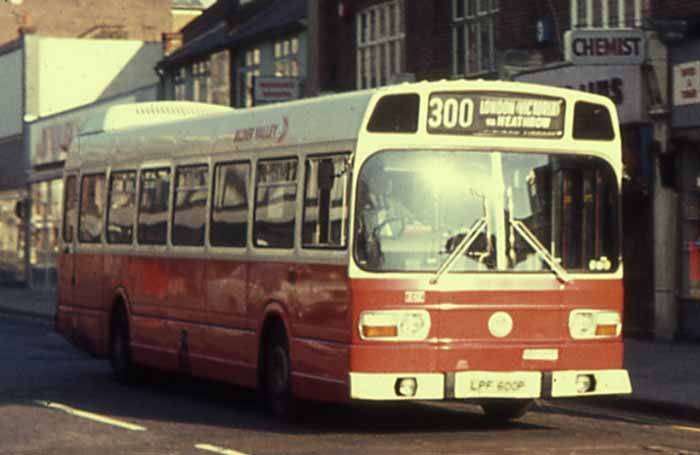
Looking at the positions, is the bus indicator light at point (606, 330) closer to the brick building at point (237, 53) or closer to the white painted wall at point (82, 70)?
Result: the brick building at point (237, 53)

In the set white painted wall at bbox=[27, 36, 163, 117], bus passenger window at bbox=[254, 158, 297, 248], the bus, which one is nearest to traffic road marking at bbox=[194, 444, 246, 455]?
the bus

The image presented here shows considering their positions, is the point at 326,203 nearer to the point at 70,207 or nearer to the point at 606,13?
the point at 70,207

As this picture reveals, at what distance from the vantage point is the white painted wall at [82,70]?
64062 mm

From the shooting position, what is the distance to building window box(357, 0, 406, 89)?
36219mm

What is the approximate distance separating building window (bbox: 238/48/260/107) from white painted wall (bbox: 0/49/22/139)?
54.6ft

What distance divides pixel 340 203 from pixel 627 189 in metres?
12.8

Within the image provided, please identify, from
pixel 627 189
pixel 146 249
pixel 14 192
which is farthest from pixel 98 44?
pixel 146 249

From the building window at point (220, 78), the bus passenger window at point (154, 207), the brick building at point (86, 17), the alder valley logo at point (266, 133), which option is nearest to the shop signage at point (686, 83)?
the bus passenger window at point (154, 207)

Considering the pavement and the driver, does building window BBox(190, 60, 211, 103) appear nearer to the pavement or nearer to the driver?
the pavement

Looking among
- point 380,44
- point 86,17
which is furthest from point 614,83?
point 86,17

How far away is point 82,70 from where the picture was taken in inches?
2552

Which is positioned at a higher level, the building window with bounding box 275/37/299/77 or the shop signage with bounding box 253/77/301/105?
the building window with bounding box 275/37/299/77

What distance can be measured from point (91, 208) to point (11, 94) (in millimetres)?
44716

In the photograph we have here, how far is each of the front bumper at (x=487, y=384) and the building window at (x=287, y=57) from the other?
29.0 meters
